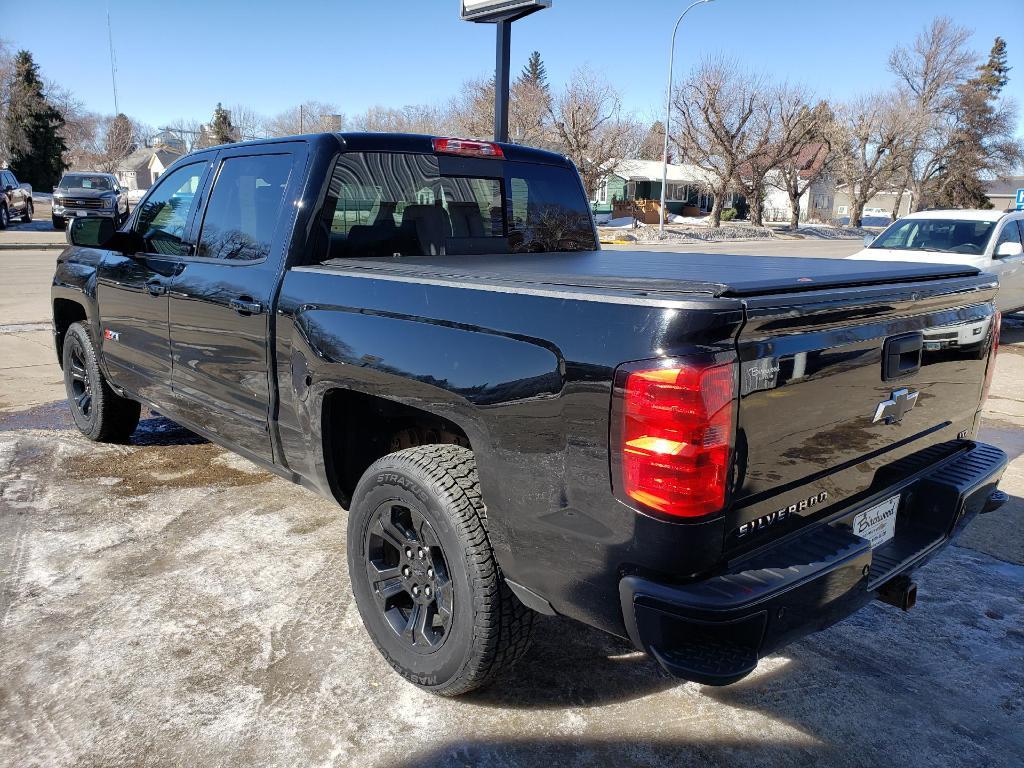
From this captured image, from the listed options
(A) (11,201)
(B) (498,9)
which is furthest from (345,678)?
(A) (11,201)

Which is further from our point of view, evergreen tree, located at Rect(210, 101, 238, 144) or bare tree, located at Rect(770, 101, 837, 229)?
evergreen tree, located at Rect(210, 101, 238, 144)

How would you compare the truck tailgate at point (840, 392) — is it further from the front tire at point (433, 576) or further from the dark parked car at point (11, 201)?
the dark parked car at point (11, 201)

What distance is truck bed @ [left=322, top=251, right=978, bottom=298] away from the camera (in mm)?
2096

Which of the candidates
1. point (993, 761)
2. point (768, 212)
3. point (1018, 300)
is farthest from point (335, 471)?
point (768, 212)

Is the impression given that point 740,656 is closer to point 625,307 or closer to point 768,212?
point 625,307

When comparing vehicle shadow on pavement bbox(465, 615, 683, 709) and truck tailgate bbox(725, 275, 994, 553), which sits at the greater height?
truck tailgate bbox(725, 275, 994, 553)

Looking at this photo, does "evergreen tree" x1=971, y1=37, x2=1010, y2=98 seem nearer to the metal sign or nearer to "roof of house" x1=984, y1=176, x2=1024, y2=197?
"roof of house" x1=984, y1=176, x2=1024, y2=197

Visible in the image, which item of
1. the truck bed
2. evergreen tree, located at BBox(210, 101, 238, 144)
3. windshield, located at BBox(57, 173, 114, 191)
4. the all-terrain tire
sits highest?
evergreen tree, located at BBox(210, 101, 238, 144)

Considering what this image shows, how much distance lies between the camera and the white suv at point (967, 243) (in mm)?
10859

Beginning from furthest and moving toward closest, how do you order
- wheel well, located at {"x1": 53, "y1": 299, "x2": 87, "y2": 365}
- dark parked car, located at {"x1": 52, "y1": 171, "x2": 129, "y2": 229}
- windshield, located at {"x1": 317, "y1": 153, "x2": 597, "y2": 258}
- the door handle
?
1. dark parked car, located at {"x1": 52, "y1": 171, "x2": 129, "y2": 229}
2. wheel well, located at {"x1": 53, "y1": 299, "x2": 87, "y2": 365}
3. windshield, located at {"x1": 317, "y1": 153, "x2": 597, "y2": 258}
4. the door handle

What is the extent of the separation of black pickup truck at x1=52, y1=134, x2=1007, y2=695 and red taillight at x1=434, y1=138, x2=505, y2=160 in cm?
2

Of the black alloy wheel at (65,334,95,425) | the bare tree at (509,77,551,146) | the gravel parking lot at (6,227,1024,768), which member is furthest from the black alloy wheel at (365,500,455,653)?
the bare tree at (509,77,551,146)

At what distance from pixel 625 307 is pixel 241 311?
201 centimetres

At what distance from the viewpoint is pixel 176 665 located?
9.52 feet
